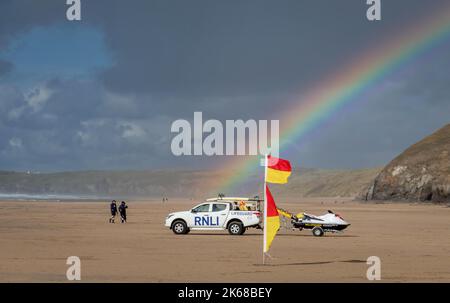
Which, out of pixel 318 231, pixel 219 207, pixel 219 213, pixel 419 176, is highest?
pixel 419 176

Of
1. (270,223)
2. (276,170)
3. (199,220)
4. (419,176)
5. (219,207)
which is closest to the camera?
(276,170)

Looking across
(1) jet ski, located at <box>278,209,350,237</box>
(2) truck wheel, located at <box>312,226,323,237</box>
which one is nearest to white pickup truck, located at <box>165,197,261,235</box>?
(1) jet ski, located at <box>278,209,350,237</box>

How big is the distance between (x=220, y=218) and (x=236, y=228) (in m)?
0.89

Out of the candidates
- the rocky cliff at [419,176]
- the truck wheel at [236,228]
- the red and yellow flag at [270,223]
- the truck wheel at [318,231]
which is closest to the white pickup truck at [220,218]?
the truck wheel at [236,228]

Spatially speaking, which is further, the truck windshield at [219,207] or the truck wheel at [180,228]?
the truck windshield at [219,207]

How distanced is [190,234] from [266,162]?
16.9 metres

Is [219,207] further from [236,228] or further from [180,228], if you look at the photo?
[180,228]

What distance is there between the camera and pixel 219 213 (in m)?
37.7

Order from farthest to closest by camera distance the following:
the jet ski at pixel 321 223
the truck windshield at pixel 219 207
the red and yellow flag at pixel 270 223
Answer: the truck windshield at pixel 219 207, the jet ski at pixel 321 223, the red and yellow flag at pixel 270 223

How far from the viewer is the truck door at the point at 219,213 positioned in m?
37.5

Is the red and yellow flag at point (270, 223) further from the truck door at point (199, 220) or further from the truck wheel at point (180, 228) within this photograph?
the truck wheel at point (180, 228)

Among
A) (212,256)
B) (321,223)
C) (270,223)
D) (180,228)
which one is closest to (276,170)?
(270,223)

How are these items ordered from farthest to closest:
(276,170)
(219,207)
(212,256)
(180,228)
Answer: (219,207) → (180,228) → (212,256) → (276,170)
